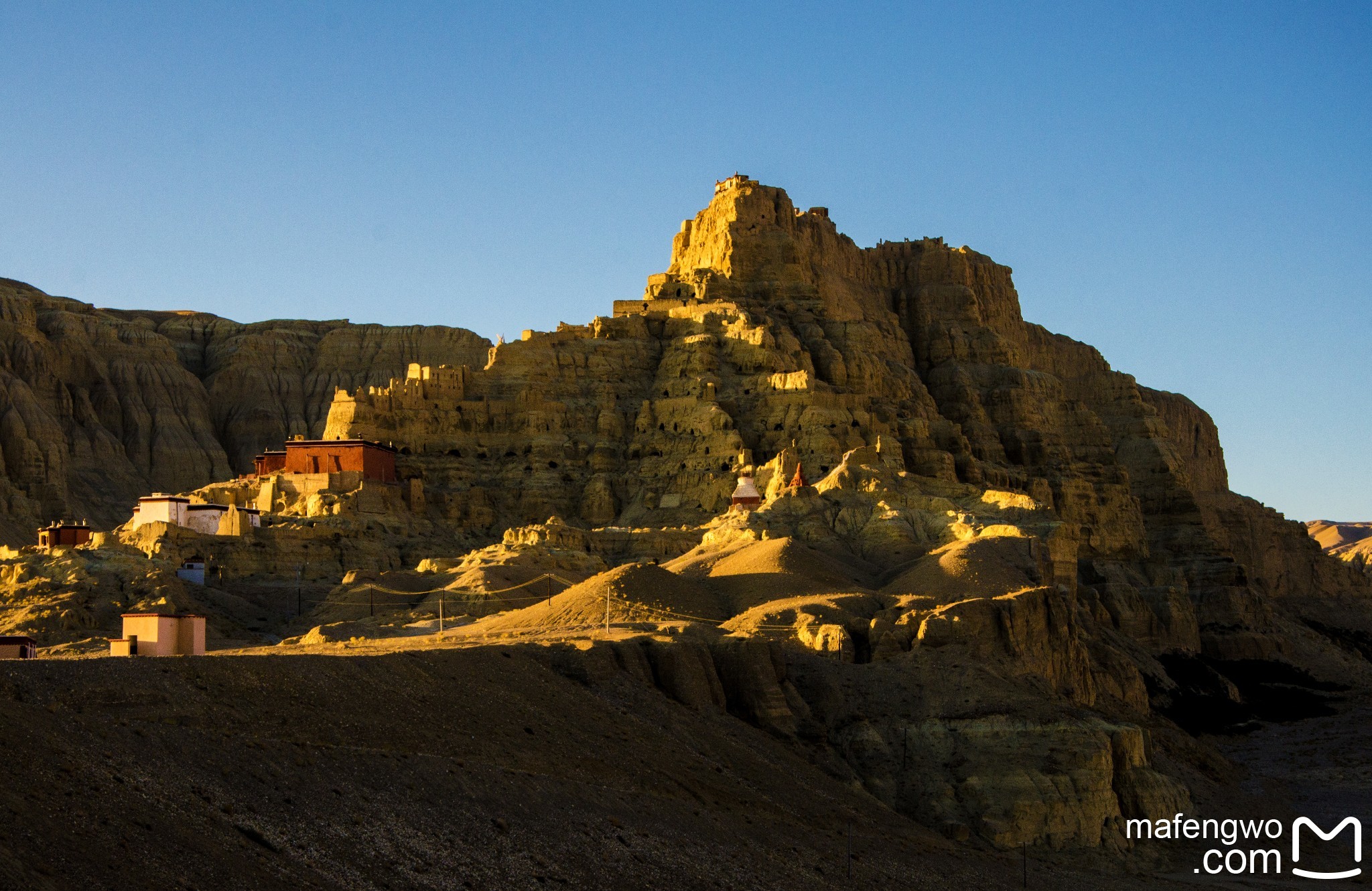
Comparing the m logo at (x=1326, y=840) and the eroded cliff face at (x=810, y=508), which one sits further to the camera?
the m logo at (x=1326, y=840)

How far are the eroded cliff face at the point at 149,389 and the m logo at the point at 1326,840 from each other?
→ 64.2 m

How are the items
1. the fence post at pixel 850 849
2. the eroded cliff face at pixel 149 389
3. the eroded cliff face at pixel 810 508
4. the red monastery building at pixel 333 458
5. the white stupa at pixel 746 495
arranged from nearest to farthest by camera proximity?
the fence post at pixel 850 849 → the eroded cliff face at pixel 810 508 → the white stupa at pixel 746 495 → the red monastery building at pixel 333 458 → the eroded cliff face at pixel 149 389

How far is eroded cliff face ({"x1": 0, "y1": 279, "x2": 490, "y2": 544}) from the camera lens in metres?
116

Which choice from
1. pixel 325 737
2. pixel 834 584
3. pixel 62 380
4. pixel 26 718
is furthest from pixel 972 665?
pixel 62 380

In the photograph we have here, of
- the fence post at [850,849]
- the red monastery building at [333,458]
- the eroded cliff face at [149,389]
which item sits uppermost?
the eroded cliff face at [149,389]

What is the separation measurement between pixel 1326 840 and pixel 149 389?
9520 centimetres

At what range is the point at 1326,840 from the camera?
199 ft

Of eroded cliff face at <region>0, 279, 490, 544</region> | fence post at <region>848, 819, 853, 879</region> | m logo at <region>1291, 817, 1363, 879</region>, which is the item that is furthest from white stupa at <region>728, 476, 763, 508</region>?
fence post at <region>848, 819, 853, 879</region>

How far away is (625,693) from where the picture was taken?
47906mm

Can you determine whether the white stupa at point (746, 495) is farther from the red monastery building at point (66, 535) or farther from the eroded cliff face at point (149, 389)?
the eroded cliff face at point (149, 389)

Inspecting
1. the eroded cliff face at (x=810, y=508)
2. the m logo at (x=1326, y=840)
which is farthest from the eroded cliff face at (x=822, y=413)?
the m logo at (x=1326, y=840)

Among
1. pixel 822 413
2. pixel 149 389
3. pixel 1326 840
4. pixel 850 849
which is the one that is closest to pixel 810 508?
pixel 822 413

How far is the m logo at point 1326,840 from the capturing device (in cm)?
5612

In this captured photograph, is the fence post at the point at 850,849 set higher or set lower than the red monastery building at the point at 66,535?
lower
